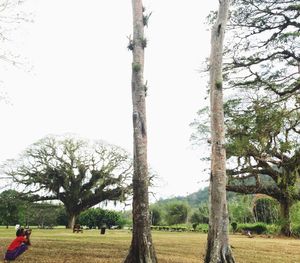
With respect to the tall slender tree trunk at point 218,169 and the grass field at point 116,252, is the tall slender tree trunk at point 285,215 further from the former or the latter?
the tall slender tree trunk at point 218,169

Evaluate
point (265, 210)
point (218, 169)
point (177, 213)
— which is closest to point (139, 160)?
point (218, 169)

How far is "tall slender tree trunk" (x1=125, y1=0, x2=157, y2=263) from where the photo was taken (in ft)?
29.6

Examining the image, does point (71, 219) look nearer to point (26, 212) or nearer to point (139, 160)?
point (26, 212)

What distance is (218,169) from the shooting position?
9859 mm

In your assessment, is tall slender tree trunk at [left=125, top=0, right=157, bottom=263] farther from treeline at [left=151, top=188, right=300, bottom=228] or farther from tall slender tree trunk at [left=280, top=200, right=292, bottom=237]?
treeline at [left=151, top=188, right=300, bottom=228]

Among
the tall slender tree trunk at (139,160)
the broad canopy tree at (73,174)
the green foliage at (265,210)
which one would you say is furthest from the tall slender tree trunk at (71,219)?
the tall slender tree trunk at (139,160)

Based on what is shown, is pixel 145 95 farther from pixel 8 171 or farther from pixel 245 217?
pixel 245 217

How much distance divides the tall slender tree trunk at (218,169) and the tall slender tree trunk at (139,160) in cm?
152

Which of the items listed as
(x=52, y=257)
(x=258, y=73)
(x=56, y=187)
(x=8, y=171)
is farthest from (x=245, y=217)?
A: (x=52, y=257)

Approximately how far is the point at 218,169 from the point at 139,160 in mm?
2032

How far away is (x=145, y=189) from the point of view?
9625mm

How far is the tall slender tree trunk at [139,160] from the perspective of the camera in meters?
9.02

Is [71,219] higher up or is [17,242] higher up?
[71,219]

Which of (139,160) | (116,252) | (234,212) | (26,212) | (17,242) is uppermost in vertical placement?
(234,212)
